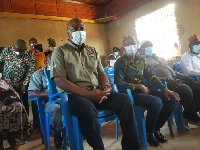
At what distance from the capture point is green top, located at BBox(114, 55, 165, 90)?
Result: 7.72 ft

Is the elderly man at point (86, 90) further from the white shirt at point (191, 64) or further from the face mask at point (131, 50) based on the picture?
the white shirt at point (191, 64)


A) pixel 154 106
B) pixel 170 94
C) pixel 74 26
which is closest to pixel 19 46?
pixel 74 26

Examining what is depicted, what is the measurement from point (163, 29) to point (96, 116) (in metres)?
5.89

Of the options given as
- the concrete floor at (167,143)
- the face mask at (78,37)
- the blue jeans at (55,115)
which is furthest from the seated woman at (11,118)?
the face mask at (78,37)

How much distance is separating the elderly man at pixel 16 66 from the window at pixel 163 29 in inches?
196

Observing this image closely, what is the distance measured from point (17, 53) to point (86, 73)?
6.32ft

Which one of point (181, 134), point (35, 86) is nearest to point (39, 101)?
point (35, 86)

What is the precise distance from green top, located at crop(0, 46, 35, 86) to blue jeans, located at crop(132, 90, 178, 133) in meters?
2.10

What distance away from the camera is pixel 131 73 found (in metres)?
2.46

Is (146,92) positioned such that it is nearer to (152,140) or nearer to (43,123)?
(152,140)

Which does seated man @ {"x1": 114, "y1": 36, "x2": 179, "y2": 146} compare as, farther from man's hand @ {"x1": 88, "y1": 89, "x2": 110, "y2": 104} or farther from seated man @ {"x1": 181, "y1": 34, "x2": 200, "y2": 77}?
seated man @ {"x1": 181, "y1": 34, "x2": 200, "y2": 77}

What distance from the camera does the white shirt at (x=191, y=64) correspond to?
10.4ft

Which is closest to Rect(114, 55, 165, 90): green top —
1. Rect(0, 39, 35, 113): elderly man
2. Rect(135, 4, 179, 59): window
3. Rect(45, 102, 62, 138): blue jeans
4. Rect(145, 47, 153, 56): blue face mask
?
Rect(145, 47, 153, 56): blue face mask

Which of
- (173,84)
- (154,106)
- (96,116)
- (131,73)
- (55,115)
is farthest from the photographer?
(173,84)
